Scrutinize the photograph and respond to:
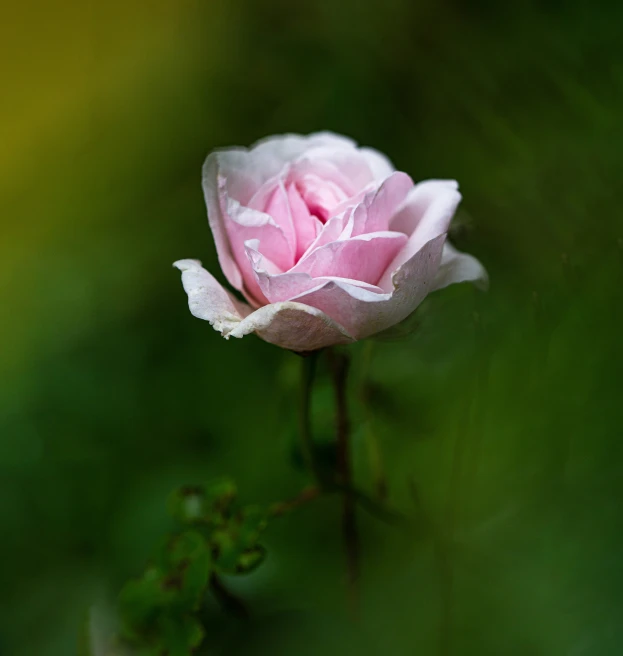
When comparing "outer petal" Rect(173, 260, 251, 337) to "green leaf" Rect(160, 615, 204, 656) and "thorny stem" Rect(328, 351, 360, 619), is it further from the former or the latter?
"green leaf" Rect(160, 615, 204, 656)

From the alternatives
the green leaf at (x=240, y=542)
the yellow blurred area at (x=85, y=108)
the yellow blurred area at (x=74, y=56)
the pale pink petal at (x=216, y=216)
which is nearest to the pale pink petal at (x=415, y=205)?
the pale pink petal at (x=216, y=216)

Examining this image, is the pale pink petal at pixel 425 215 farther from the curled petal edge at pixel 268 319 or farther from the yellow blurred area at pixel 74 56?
the yellow blurred area at pixel 74 56

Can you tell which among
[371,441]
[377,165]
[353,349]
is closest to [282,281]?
[377,165]

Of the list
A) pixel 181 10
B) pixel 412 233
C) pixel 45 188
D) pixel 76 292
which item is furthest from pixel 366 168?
pixel 181 10

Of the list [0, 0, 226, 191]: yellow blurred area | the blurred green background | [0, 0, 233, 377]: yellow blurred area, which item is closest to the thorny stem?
the blurred green background

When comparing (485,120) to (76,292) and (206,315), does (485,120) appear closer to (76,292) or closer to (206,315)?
(206,315)

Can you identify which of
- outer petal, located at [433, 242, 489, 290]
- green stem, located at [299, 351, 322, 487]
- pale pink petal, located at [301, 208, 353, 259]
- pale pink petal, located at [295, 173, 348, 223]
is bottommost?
green stem, located at [299, 351, 322, 487]
